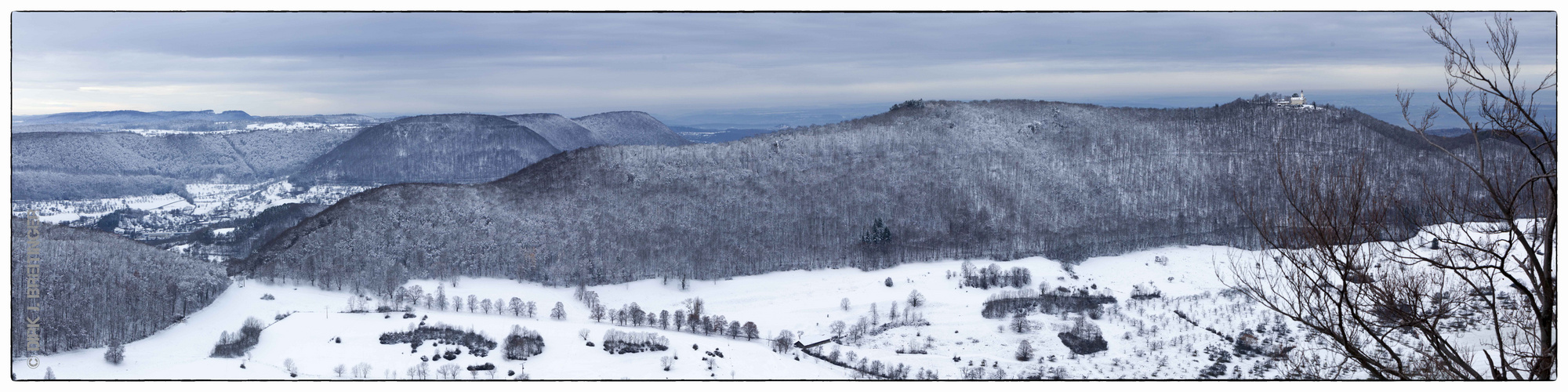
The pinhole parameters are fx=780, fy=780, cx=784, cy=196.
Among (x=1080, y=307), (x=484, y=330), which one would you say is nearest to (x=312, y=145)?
(x=484, y=330)

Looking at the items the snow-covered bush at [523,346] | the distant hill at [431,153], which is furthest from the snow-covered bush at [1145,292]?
the distant hill at [431,153]

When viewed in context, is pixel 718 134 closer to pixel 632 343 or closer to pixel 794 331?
pixel 794 331

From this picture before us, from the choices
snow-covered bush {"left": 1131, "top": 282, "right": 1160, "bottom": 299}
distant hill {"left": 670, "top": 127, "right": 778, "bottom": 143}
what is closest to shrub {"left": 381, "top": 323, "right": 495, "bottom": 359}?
snow-covered bush {"left": 1131, "top": 282, "right": 1160, "bottom": 299}

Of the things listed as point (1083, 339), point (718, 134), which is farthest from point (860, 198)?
point (1083, 339)

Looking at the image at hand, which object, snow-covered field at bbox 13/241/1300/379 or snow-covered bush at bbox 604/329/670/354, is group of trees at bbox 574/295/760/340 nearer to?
snow-covered field at bbox 13/241/1300/379

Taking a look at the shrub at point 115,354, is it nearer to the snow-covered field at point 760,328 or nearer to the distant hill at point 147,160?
the snow-covered field at point 760,328

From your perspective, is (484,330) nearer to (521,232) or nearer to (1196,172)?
(521,232)

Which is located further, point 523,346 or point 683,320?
point 683,320
